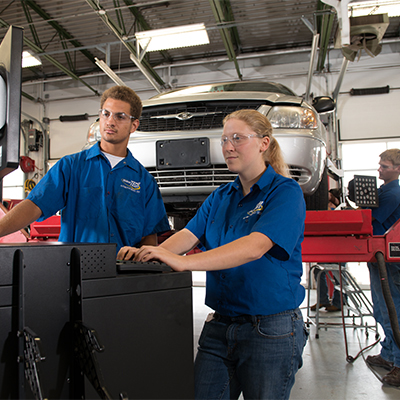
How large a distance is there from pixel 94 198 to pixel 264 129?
0.74m

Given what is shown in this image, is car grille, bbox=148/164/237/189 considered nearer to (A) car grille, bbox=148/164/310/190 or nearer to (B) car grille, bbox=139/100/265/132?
(A) car grille, bbox=148/164/310/190

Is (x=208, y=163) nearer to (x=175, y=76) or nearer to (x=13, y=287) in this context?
(x=13, y=287)

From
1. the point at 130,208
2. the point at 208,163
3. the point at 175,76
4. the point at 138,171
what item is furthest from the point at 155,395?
the point at 175,76

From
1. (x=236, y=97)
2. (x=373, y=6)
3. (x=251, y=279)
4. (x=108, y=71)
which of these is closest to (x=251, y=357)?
(x=251, y=279)

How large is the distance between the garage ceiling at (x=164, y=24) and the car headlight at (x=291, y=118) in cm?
444

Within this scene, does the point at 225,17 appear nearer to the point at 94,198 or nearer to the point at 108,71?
the point at 108,71

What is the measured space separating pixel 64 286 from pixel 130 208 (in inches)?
33.0

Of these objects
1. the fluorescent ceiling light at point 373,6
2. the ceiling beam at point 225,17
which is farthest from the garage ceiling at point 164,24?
the fluorescent ceiling light at point 373,6

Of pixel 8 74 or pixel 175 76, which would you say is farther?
pixel 175 76

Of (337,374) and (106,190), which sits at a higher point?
(106,190)

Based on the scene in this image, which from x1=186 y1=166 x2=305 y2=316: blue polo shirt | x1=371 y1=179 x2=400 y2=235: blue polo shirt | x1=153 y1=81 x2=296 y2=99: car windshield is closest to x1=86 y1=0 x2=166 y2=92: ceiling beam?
x1=153 y1=81 x2=296 y2=99: car windshield

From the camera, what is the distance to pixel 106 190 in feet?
5.08

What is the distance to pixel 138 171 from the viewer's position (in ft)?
5.45

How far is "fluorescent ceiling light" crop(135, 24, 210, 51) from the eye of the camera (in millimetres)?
5824
